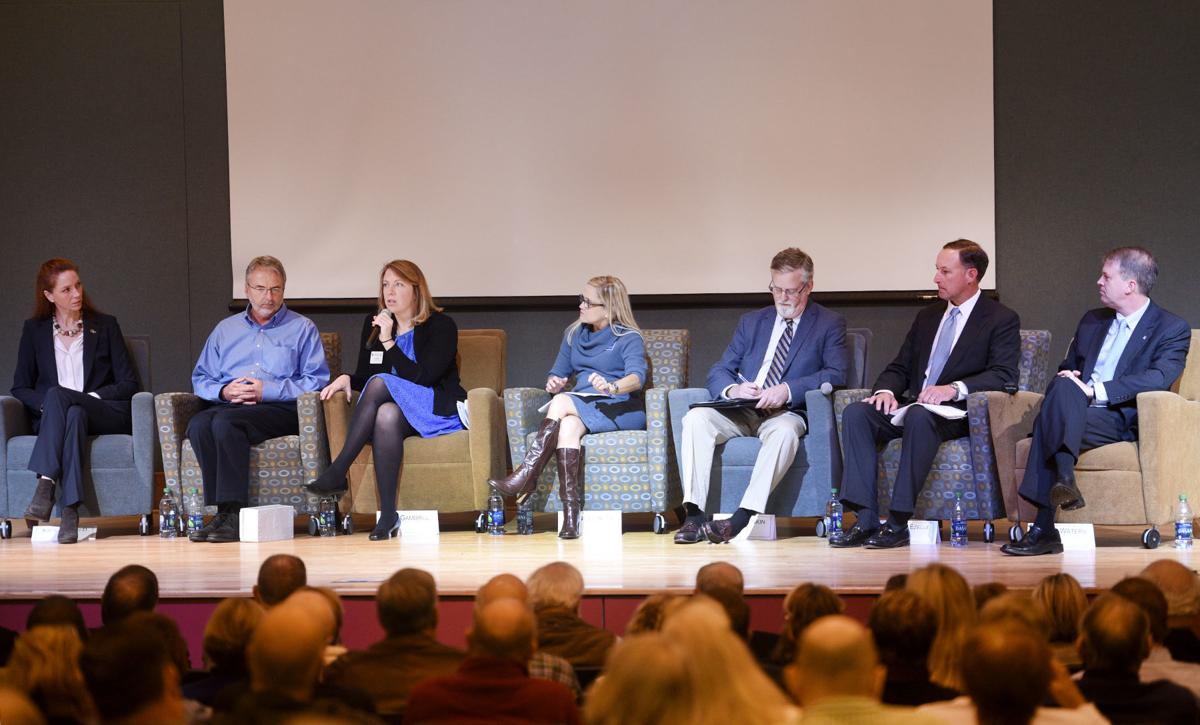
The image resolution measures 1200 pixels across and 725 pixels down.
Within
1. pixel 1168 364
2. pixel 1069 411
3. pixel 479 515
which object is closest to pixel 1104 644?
pixel 1069 411

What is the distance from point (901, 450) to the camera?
5.10m

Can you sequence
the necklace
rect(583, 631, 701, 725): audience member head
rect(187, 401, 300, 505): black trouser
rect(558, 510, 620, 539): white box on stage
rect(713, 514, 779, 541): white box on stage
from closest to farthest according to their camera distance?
rect(583, 631, 701, 725): audience member head
rect(713, 514, 779, 541): white box on stage
rect(558, 510, 620, 539): white box on stage
rect(187, 401, 300, 505): black trouser
the necklace

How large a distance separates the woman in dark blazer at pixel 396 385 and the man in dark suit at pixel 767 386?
1.18 metres

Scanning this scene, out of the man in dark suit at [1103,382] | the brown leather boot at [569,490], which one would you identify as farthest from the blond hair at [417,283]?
the man in dark suit at [1103,382]

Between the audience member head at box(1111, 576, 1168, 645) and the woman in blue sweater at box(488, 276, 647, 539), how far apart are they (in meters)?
3.24

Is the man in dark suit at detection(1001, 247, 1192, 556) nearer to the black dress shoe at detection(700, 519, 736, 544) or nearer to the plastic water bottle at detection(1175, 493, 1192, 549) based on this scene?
the plastic water bottle at detection(1175, 493, 1192, 549)

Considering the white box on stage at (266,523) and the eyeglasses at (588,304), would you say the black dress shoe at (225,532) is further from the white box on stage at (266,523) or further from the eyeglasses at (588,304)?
the eyeglasses at (588,304)

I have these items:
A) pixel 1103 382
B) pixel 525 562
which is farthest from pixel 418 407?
pixel 1103 382

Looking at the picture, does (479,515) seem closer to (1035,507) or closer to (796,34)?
(1035,507)

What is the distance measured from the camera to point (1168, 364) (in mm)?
5043

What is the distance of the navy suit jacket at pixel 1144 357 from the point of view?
16.4ft

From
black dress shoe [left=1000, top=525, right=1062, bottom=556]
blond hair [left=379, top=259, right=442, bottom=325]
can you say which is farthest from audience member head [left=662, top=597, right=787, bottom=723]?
blond hair [left=379, top=259, right=442, bottom=325]

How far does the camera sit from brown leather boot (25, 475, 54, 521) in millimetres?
5613

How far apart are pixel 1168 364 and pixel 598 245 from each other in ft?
10.1
